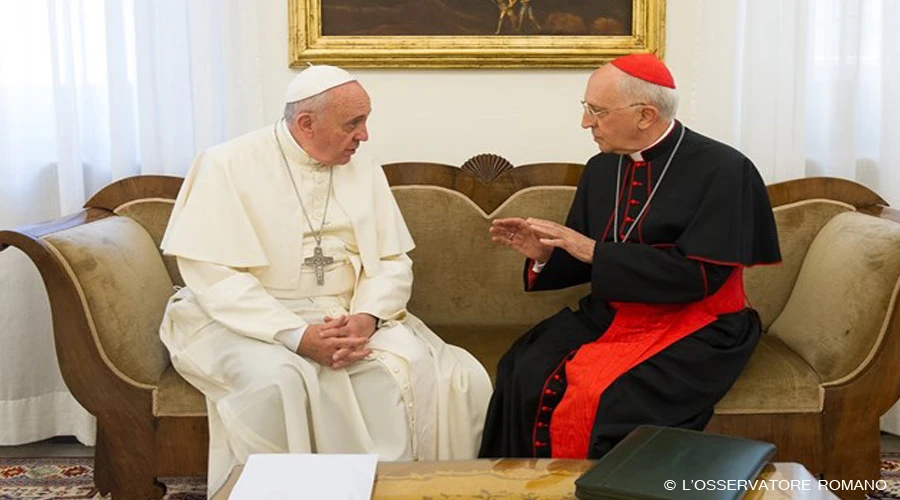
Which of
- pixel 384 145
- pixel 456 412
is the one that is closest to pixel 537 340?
pixel 456 412

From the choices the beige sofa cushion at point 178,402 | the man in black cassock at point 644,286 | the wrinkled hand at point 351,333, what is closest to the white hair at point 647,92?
the man in black cassock at point 644,286

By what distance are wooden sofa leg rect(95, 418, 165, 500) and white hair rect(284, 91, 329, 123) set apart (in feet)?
3.69

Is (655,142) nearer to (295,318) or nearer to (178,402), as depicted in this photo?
(295,318)

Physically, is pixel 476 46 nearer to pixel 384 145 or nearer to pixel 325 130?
pixel 384 145

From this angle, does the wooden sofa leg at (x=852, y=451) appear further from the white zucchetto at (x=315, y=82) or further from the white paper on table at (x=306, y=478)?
the white zucchetto at (x=315, y=82)

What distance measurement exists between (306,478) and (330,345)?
1.00m

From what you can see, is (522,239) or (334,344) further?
(522,239)

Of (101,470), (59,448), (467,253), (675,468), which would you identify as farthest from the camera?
(59,448)

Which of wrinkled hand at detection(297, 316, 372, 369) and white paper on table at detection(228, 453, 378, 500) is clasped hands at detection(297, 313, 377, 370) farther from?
white paper on table at detection(228, 453, 378, 500)

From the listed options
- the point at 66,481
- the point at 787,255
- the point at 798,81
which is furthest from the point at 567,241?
the point at 66,481

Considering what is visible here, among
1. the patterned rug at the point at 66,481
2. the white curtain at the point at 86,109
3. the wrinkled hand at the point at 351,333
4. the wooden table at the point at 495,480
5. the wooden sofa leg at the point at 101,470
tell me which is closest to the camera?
the wooden table at the point at 495,480

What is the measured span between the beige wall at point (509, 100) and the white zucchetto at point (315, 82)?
82 centimetres

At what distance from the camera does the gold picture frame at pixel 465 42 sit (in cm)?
433

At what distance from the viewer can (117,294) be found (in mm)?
3449
